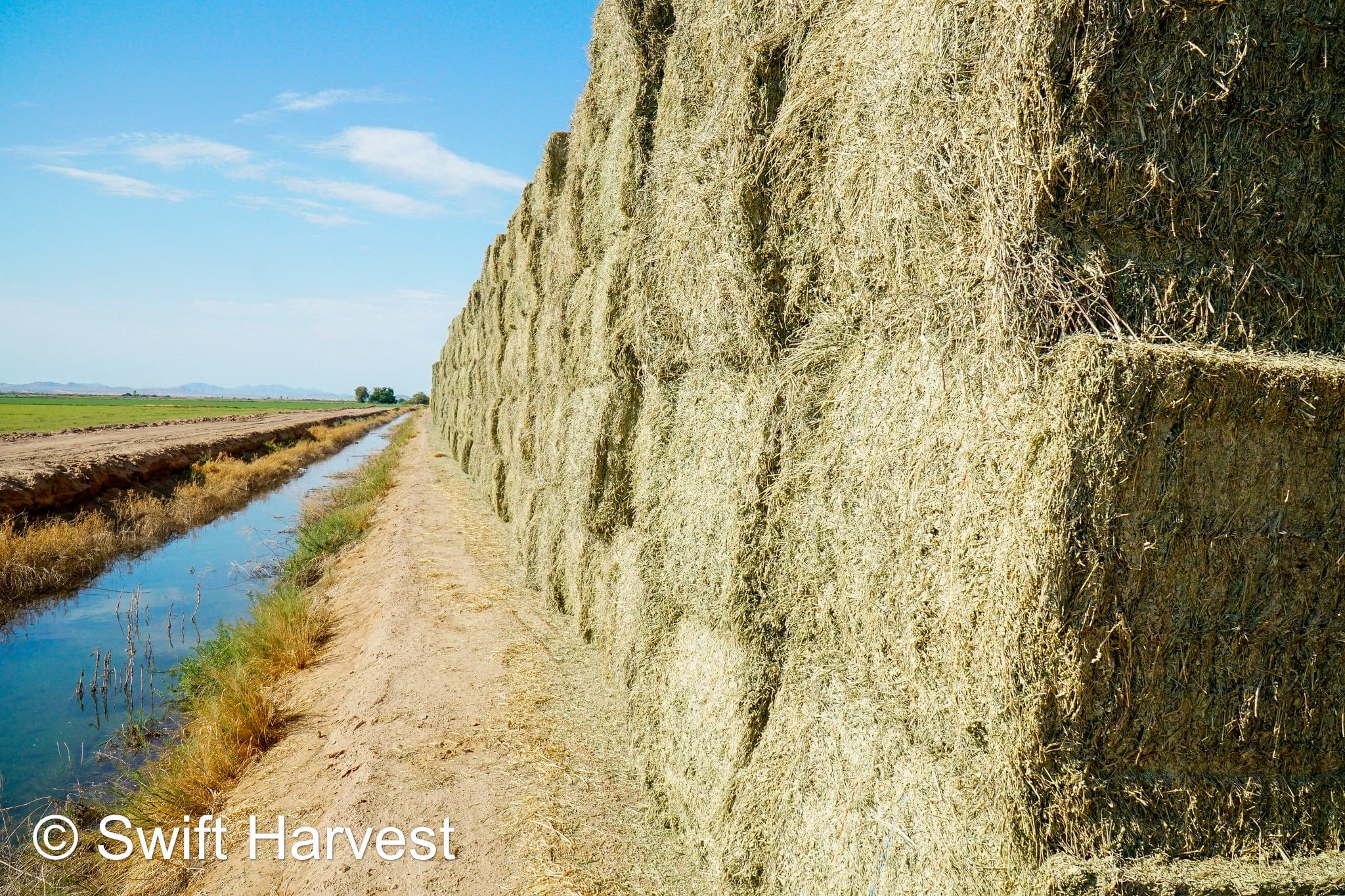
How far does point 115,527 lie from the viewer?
44.3ft

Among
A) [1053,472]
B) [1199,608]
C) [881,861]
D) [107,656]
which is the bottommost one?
[107,656]

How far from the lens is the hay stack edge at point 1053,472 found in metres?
2.15

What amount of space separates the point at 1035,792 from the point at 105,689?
331 inches

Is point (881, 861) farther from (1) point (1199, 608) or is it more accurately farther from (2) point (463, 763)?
(2) point (463, 763)

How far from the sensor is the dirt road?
12672 mm

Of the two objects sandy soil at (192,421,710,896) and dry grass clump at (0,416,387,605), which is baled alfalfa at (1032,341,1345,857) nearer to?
sandy soil at (192,421,710,896)

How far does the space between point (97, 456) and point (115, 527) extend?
4.79m

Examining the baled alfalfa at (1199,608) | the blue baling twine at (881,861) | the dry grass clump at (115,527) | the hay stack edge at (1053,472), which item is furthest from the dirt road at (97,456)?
the baled alfalfa at (1199,608)

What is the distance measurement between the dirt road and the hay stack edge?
45.3ft

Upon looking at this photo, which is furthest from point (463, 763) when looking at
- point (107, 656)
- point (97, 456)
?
point (97, 456)

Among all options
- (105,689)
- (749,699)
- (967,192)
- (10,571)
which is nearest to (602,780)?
(749,699)

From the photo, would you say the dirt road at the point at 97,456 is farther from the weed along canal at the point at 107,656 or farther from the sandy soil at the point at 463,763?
Answer: the sandy soil at the point at 463,763

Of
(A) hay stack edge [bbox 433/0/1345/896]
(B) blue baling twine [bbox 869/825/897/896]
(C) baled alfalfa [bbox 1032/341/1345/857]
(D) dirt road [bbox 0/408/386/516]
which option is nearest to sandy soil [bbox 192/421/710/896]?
(A) hay stack edge [bbox 433/0/1345/896]

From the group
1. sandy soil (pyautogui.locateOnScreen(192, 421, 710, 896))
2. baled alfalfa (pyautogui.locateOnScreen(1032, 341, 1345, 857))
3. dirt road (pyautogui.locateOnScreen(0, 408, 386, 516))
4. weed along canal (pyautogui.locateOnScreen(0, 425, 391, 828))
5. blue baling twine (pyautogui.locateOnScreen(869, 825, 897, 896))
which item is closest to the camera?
baled alfalfa (pyautogui.locateOnScreen(1032, 341, 1345, 857))
